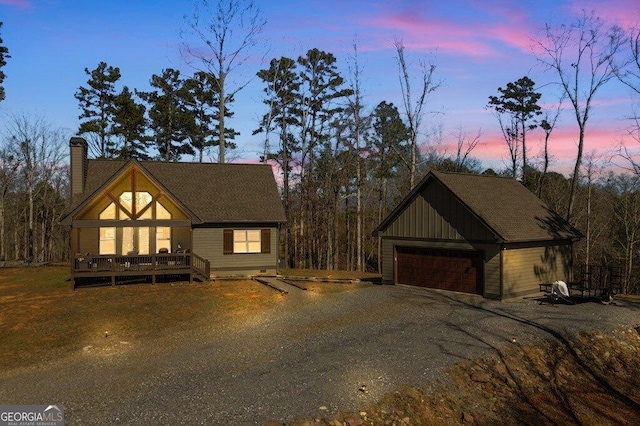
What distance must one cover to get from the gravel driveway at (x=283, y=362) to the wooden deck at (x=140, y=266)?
24.9ft

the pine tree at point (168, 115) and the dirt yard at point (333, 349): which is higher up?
the pine tree at point (168, 115)

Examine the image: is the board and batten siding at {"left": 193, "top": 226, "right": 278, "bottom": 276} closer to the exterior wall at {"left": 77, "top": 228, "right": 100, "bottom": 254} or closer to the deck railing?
the deck railing

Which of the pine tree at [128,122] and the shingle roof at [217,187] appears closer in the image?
the shingle roof at [217,187]

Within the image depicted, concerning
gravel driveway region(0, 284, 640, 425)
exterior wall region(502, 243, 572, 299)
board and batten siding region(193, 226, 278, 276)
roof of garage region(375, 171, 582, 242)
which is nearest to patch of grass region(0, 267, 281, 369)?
gravel driveway region(0, 284, 640, 425)

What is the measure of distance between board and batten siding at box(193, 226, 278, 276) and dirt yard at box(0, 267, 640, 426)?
15.3 ft

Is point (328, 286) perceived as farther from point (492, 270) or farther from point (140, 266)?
point (140, 266)

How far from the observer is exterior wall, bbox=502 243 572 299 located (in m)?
21.0

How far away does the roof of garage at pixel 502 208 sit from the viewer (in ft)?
70.7

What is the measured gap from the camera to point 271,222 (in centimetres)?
2778

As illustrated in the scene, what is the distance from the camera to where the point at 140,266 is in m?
24.0

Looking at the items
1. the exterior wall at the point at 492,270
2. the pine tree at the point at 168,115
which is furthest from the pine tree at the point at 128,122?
the exterior wall at the point at 492,270

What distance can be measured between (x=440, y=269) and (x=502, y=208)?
4799 millimetres

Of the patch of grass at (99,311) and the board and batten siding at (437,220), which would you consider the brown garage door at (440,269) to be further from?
the patch of grass at (99,311)

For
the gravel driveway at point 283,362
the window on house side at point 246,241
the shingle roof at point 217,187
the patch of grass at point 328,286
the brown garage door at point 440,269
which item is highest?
the shingle roof at point 217,187
